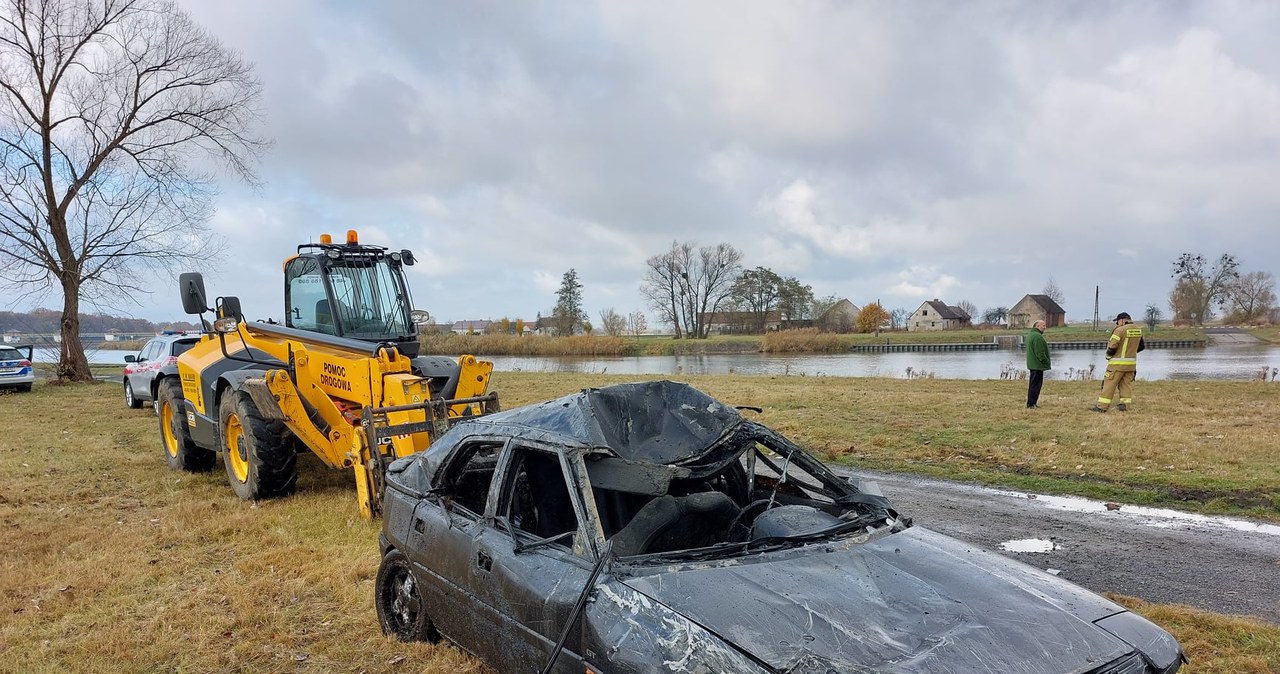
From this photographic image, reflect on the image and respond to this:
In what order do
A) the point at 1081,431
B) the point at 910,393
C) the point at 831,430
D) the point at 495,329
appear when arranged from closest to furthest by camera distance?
1. the point at 1081,431
2. the point at 831,430
3. the point at 910,393
4. the point at 495,329

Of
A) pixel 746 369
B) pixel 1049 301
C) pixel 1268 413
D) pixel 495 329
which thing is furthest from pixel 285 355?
pixel 1049 301

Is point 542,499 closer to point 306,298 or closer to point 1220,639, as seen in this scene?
point 1220,639

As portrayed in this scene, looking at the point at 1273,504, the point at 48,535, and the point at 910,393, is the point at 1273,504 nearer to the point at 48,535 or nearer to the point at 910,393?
the point at 910,393

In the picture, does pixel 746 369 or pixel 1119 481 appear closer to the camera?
pixel 1119 481

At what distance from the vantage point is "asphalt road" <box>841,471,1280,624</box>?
4844 millimetres

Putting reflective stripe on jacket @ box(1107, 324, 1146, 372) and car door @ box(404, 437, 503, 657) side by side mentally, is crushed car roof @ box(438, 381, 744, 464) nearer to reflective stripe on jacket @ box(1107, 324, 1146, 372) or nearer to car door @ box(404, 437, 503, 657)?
car door @ box(404, 437, 503, 657)

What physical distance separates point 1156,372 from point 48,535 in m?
27.9

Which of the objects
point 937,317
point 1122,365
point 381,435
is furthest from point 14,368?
point 937,317

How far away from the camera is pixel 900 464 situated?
9.24 metres

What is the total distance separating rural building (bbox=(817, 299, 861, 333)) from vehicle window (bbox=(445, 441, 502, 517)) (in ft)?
267

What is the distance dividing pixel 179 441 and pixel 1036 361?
1369 centimetres

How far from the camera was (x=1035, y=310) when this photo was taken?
333 ft

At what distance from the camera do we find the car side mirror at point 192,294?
7383mm

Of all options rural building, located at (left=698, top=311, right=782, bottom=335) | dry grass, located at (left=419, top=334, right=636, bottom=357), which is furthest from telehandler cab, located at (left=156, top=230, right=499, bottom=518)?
rural building, located at (left=698, top=311, right=782, bottom=335)
